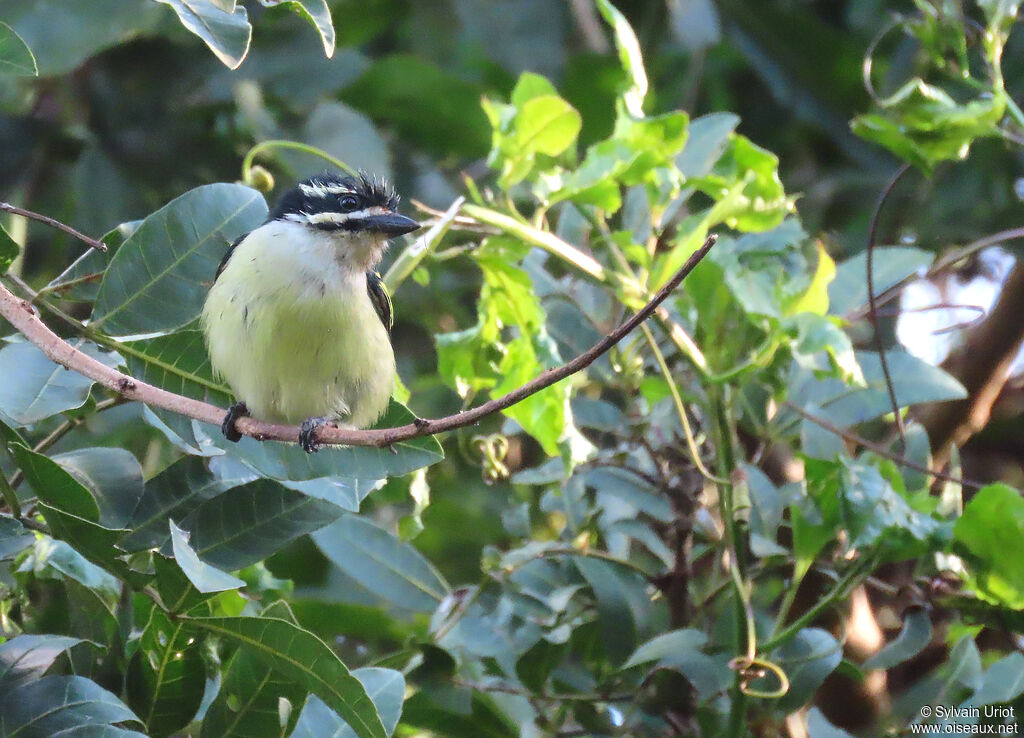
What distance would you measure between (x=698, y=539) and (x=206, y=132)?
2.47 metres

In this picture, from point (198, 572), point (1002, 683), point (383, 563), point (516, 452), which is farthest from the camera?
point (516, 452)

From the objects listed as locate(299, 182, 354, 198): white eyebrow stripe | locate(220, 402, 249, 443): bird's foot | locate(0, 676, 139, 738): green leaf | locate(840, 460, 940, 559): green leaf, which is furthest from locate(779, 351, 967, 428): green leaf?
locate(0, 676, 139, 738): green leaf

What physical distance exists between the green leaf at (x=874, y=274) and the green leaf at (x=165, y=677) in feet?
6.34

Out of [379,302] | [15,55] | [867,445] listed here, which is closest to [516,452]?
[379,302]

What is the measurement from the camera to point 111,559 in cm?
222

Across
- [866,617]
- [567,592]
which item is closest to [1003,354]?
[866,617]

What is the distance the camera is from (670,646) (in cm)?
278

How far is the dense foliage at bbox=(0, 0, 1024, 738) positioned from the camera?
7.72ft

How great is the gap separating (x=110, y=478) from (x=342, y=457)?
489mm

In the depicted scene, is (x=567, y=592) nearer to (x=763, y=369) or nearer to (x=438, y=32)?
(x=763, y=369)

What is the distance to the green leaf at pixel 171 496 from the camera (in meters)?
2.43


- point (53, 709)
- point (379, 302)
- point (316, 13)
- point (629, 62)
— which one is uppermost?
point (316, 13)

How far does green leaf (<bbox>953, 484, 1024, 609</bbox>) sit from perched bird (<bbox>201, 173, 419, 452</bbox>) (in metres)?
1.37

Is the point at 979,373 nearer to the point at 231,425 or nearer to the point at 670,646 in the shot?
the point at 670,646
